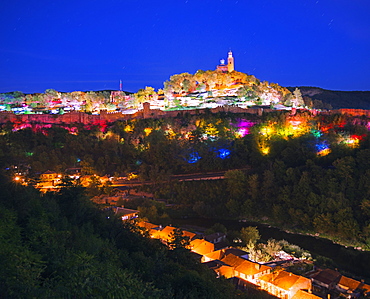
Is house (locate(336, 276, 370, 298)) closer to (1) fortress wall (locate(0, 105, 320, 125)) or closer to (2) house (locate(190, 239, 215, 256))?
(2) house (locate(190, 239, 215, 256))

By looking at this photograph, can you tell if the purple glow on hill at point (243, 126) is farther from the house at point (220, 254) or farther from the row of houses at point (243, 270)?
the house at point (220, 254)

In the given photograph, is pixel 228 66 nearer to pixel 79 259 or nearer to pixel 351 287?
pixel 351 287

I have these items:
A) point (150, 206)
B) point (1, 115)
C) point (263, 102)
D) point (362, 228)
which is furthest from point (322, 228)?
point (1, 115)

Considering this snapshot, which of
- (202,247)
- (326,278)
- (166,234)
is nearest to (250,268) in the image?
(326,278)

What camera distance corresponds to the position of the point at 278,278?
12.2 metres

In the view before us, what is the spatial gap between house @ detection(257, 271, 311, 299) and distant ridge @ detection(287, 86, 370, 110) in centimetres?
6819

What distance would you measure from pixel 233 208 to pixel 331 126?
47.6 ft

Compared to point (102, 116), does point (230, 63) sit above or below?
above

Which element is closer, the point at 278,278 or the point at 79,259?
the point at 79,259

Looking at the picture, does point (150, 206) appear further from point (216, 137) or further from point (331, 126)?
point (331, 126)

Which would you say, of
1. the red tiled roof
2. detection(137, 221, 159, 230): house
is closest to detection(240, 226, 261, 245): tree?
the red tiled roof

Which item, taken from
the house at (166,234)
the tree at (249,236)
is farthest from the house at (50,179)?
the tree at (249,236)

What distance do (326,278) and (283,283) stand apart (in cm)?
169

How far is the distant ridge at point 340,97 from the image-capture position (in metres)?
75.2
